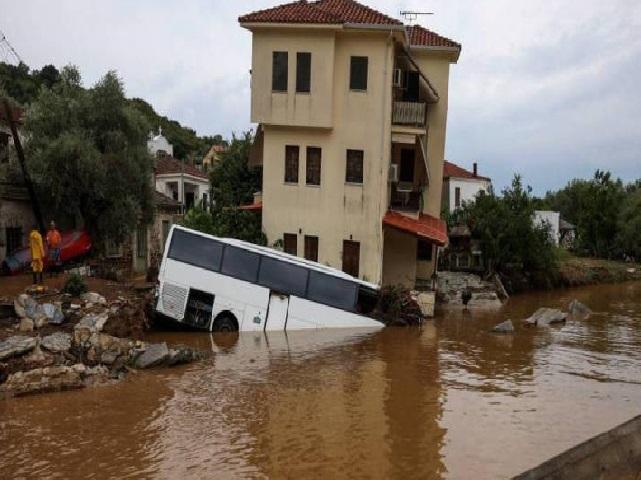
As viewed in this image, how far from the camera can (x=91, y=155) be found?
75.4 feet

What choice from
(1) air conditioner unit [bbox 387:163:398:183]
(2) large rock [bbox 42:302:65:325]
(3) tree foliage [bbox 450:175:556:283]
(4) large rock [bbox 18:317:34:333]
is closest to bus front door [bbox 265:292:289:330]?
(2) large rock [bbox 42:302:65:325]

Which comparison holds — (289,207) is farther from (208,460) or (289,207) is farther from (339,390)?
(208,460)

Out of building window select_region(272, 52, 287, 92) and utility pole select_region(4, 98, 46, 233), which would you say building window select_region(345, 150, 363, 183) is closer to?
building window select_region(272, 52, 287, 92)

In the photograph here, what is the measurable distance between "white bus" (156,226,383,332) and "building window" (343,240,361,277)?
15.1 feet

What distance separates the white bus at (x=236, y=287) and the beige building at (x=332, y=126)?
4933 millimetres

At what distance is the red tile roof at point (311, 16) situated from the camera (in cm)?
2422

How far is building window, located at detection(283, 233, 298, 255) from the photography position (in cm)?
2616

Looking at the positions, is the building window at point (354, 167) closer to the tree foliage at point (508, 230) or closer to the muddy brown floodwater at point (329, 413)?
the muddy brown floodwater at point (329, 413)

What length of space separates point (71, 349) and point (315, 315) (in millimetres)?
8473

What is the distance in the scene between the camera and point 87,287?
64.2ft

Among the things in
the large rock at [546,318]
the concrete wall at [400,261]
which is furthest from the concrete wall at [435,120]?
the large rock at [546,318]

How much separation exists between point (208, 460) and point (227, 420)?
1.95 metres

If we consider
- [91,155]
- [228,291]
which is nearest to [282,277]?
[228,291]

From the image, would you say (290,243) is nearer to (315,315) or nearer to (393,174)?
(393,174)
